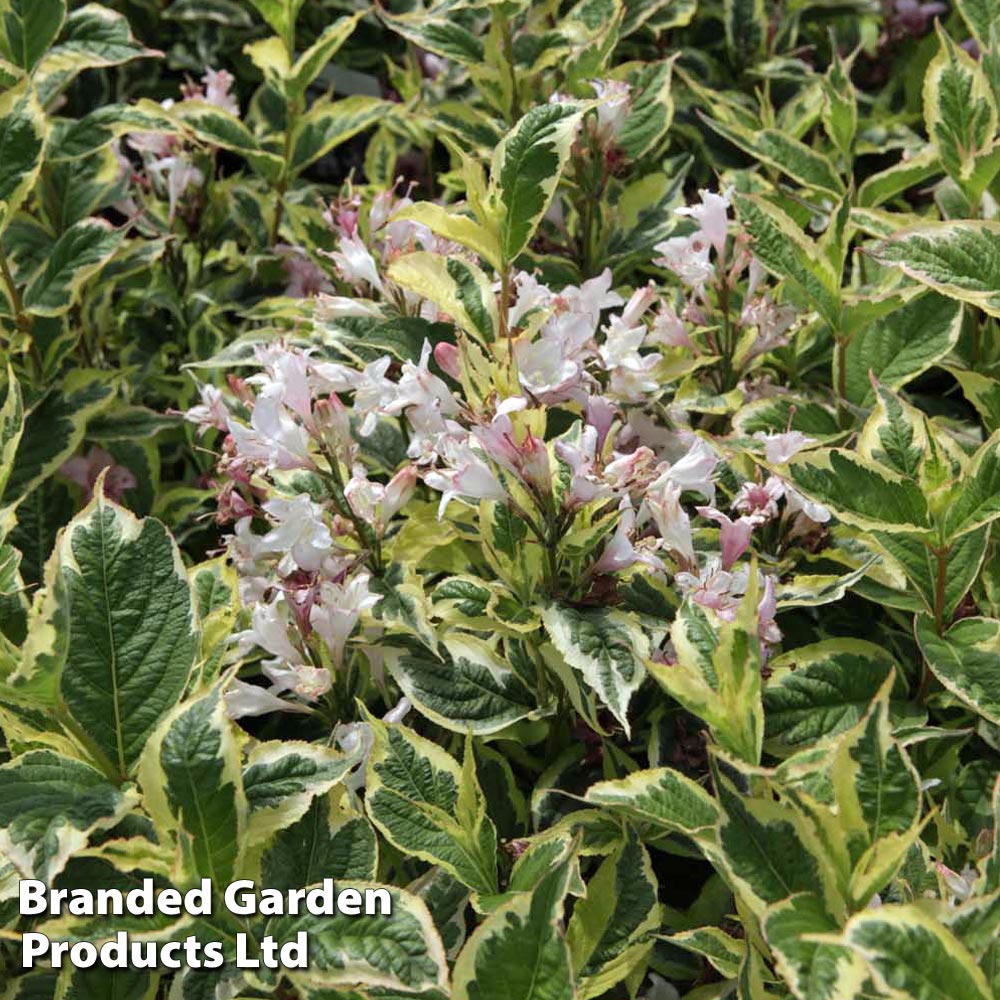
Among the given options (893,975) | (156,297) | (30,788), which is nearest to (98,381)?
(156,297)

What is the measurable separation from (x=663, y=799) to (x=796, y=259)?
0.61 meters

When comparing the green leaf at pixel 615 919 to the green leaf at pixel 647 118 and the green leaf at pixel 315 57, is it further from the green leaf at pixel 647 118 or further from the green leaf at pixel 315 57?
the green leaf at pixel 315 57

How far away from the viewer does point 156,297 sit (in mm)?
1729

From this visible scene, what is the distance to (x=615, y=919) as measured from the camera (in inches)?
38.6

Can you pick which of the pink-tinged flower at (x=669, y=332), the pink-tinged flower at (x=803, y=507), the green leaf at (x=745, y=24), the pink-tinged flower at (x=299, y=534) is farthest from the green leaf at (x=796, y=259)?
the green leaf at (x=745, y=24)

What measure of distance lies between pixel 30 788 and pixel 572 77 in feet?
3.43

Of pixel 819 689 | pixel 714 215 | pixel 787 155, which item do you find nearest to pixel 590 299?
pixel 714 215

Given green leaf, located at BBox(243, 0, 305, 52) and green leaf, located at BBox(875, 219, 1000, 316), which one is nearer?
green leaf, located at BBox(875, 219, 1000, 316)

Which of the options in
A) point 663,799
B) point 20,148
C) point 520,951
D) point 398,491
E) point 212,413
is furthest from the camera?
point 20,148

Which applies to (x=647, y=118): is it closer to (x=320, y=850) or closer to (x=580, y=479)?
(x=580, y=479)

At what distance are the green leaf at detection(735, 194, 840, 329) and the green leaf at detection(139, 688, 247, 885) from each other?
0.73 meters

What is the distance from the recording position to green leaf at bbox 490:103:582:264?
41.9 inches

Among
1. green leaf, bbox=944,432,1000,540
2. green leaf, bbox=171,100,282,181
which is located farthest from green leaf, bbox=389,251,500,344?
green leaf, bbox=171,100,282,181

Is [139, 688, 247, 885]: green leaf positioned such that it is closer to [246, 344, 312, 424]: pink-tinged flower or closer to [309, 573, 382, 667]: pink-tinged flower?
[309, 573, 382, 667]: pink-tinged flower
